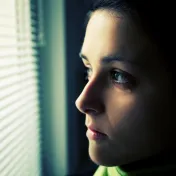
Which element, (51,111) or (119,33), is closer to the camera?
(119,33)

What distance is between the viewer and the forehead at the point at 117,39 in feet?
2.31

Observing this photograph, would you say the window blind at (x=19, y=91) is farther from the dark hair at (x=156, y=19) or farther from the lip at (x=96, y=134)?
the dark hair at (x=156, y=19)

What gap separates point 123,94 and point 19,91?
513mm

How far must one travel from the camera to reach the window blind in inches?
39.2

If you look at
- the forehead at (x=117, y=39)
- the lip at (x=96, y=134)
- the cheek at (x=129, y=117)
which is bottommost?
the lip at (x=96, y=134)

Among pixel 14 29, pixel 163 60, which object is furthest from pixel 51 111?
pixel 163 60

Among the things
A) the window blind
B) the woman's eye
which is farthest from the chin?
the window blind

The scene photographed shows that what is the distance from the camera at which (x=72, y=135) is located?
4.38ft

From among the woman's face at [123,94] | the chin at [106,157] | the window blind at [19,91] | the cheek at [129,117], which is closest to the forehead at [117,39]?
the woman's face at [123,94]

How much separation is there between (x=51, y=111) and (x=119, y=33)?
0.72 m

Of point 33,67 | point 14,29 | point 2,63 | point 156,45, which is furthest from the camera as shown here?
point 33,67

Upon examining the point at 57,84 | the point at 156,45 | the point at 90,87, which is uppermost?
the point at 156,45

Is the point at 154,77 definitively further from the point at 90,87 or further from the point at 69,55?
the point at 69,55

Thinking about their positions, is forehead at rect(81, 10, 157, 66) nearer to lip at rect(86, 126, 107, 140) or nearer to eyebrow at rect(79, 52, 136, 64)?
eyebrow at rect(79, 52, 136, 64)
